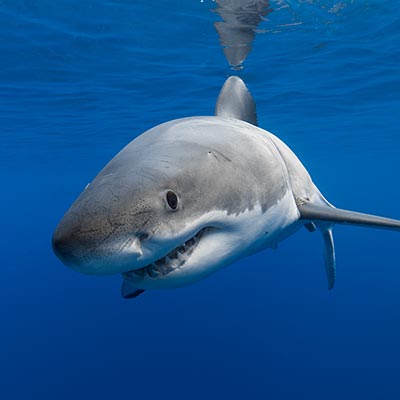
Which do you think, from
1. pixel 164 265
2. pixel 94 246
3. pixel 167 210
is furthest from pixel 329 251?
pixel 94 246

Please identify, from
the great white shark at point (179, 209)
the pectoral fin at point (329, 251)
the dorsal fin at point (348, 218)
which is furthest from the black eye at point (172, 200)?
the pectoral fin at point (329, 251)

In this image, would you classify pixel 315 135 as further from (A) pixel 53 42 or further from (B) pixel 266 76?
(A) pixel 53 42

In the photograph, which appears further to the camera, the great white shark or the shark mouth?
the shark mouth

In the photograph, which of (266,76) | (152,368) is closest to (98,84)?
(266,76)

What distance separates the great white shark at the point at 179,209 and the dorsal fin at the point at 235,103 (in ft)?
4.79

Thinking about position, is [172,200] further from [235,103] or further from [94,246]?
[235,103]

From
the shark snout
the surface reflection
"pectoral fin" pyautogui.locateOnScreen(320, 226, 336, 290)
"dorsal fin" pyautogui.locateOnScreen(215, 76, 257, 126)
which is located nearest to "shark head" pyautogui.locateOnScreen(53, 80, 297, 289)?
the shark snout

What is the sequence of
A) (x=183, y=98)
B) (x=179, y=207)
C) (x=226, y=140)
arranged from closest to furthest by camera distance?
(x=179, y=207), (x=226, y=140), (x=183, y=98)

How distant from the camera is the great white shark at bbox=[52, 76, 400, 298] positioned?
6.31 feet

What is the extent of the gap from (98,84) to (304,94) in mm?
9092

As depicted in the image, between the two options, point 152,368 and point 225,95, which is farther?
point 152,368

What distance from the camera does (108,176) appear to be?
91.6 inches

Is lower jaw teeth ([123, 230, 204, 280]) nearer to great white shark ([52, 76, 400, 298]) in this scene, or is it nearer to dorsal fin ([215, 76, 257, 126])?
great white shark ([52, 76, 400, 298])

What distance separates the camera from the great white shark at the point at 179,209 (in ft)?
6.31
